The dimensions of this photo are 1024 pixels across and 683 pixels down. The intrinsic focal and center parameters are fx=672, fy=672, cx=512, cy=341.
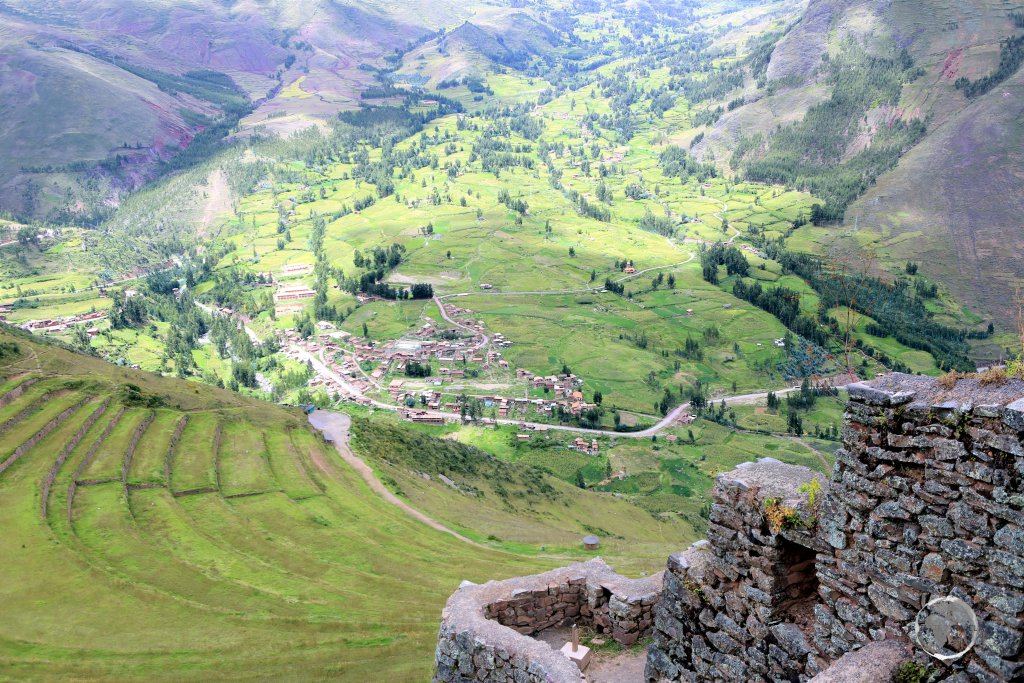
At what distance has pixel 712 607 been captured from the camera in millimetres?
10797

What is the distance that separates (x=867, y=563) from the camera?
8500 millimetres

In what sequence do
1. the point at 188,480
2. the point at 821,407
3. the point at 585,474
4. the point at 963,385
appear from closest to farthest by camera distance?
the point at 963,385 < the point at 188,480 < the point at 585,474 < the point at 821,407

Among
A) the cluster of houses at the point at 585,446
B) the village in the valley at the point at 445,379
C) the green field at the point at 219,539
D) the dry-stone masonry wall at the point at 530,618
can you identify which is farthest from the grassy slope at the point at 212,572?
the village in the valley at the point at 445,379

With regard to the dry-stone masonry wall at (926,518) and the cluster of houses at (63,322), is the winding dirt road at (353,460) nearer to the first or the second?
the dry-stone masonry wall at (926,518)

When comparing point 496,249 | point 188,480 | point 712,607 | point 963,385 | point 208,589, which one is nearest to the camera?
point 963,385

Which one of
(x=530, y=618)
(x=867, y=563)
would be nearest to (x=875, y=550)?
(x=867, y=563)

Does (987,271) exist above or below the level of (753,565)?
below

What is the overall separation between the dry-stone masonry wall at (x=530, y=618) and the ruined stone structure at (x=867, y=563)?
59 mm

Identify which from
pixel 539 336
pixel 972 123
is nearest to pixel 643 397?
pixel 539 336

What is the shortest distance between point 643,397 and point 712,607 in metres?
103

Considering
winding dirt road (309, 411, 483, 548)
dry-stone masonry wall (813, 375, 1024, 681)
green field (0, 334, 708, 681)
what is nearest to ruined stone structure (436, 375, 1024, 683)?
dry-stone masonry wall (813, 375, 1024, 681)

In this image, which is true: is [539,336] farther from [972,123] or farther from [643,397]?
[972,123]

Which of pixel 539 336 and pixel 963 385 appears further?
pixel 539 336

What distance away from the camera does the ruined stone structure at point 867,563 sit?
23.7ft
